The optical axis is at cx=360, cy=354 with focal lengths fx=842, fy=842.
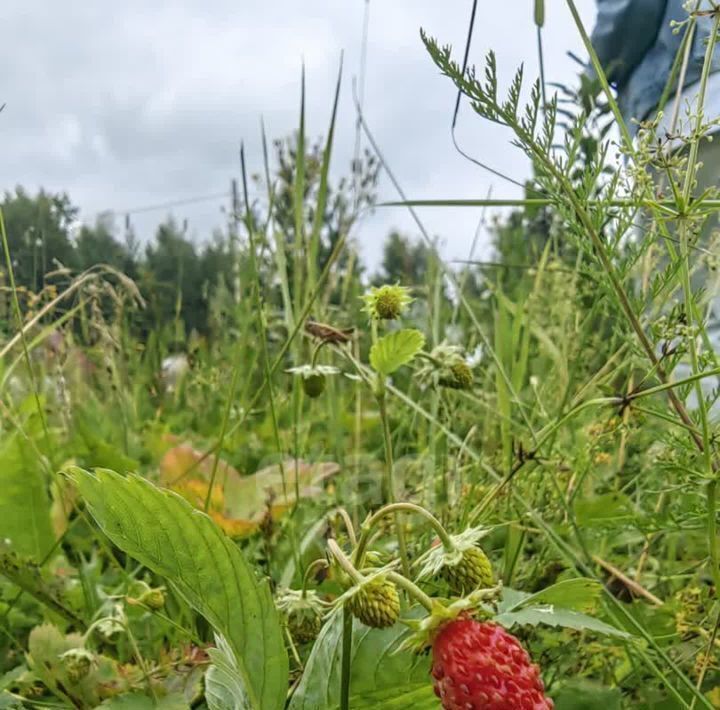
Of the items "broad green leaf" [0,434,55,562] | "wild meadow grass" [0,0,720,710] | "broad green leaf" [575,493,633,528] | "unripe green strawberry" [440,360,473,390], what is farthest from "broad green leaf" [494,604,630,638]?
"broad green leaf" [0,434,55,562]

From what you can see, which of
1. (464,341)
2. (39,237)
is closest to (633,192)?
(39,237)

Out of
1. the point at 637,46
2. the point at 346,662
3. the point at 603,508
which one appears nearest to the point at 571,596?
the point at 346,662

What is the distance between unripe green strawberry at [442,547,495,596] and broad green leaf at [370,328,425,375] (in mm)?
186

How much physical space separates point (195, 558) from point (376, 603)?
9 centimetres

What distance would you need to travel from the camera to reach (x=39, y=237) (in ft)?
3.92

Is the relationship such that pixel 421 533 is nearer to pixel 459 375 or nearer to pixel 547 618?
pixel 459 375

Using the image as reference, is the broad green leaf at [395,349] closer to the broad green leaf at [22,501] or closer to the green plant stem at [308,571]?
the green plant stem at [308,571]

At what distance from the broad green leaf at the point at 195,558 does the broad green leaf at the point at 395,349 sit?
8.0 inches

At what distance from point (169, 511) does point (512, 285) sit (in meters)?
1.83

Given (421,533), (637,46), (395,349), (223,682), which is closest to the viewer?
(223,682)

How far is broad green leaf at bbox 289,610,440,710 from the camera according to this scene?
17.9 inches

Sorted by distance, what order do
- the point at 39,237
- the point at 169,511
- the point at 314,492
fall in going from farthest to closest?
the point at 39,237 → the point at 314,492 → the point at 169,511

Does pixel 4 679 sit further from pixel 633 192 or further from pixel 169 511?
pixel 633 192

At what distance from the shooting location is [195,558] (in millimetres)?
401
